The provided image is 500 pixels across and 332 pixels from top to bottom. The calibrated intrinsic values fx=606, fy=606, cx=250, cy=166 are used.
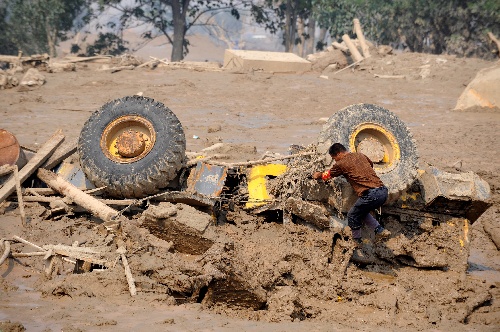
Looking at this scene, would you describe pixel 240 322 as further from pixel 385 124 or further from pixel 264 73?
pixel 264 73

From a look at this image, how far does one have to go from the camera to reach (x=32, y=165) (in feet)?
28.1

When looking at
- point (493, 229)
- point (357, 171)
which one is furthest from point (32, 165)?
point (493, 229)

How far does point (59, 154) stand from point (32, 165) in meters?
0.50

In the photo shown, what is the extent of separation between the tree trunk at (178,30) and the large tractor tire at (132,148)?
21417 mm

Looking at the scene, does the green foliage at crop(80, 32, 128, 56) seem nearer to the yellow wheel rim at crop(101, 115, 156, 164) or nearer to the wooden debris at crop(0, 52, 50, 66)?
the wooden debris at crop(0, 52, 50, 66)

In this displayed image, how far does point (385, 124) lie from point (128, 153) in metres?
3.50

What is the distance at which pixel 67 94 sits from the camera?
58.0 feet

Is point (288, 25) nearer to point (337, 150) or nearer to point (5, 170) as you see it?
point (5, 170)

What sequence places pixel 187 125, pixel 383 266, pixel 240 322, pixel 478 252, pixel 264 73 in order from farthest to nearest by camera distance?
1. pixel 264 73
2. pixel 187 125
3. pixel 478 252
4. pixel 383 266
5. pixel 240 322

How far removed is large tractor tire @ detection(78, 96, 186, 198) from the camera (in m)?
8.03

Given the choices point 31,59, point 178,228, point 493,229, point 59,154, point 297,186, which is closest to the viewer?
point 178,228

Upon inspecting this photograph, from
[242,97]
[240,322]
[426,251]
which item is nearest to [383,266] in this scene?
[426,251]

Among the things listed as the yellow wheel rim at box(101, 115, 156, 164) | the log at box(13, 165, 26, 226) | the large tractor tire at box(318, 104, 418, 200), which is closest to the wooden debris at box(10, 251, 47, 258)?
the log at box(13, 165, 26, 226)

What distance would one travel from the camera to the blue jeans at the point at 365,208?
7.39 metres
